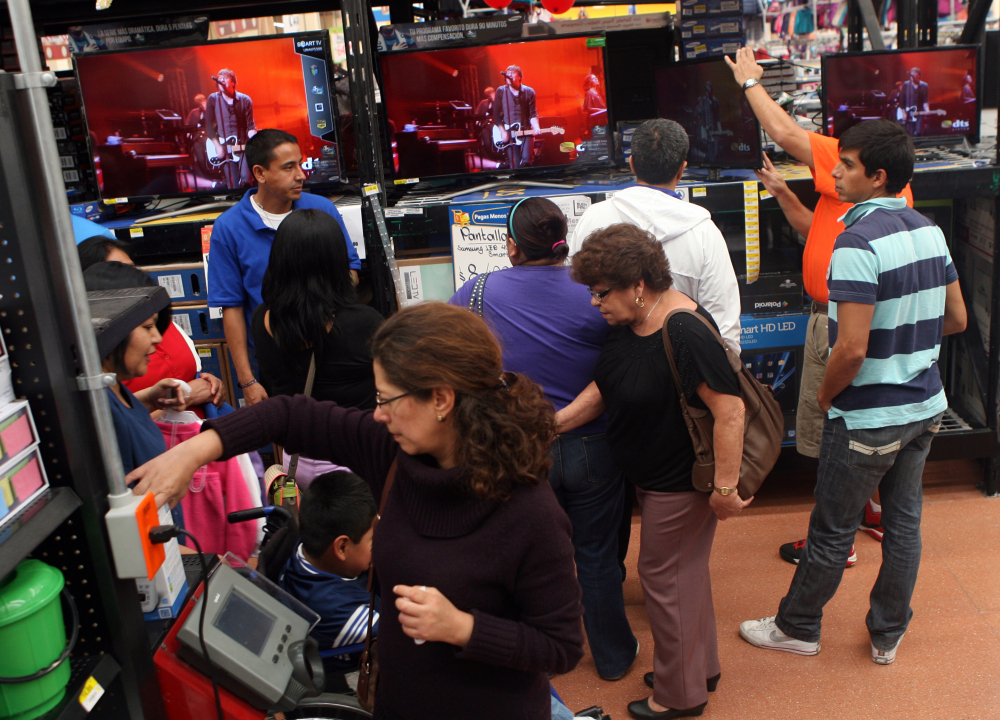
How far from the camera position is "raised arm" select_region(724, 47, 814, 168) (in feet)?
11.0

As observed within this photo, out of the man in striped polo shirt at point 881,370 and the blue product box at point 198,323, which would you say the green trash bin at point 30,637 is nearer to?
the man in striped polo shirt at point 881,370

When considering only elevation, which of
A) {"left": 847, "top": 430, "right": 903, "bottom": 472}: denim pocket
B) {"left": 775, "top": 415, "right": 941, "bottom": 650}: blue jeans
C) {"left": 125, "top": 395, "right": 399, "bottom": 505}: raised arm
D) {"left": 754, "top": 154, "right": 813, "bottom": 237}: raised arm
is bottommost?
{"left": 775, "top": 415, "right": 941, "bottom": 650}: blue jeans

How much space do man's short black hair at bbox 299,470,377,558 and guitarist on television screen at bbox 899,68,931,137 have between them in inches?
120

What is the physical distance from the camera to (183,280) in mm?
3795

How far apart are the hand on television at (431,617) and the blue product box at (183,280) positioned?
2749mm

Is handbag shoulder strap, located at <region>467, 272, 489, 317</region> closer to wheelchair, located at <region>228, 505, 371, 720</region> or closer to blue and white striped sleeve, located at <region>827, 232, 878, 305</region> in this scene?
wheelchair, located at <region>228, 505, 371, 720</region>

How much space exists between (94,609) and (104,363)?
74cm

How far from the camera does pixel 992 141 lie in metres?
4.47

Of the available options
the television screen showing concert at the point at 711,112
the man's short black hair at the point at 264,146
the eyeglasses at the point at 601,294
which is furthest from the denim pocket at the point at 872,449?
the man's short black hair at the point at 264,146

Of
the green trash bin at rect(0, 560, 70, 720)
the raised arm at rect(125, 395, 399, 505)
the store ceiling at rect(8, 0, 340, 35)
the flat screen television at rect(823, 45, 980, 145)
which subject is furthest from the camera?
the store ceiling at rect(8, 0, 340, 35)

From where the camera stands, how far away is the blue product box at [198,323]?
3781 mm

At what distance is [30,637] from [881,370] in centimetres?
237

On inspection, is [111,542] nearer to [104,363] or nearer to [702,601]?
[104,363]

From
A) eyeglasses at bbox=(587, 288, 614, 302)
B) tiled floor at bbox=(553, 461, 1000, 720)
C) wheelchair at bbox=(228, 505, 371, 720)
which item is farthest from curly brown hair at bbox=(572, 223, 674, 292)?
tiled floor at bbox=(553, 461, 1000, 720)
